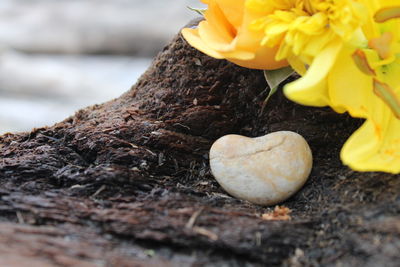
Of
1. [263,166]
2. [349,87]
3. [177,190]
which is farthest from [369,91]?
[177,190]

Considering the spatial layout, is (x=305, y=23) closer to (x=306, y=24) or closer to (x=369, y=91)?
(x=306, y=24)

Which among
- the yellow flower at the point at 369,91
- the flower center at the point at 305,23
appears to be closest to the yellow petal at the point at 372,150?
the yellow flower at the point at 369,91

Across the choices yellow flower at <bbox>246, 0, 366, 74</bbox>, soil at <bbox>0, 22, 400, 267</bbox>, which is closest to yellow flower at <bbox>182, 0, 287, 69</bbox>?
yellow flower at <bbox>246, 0, 366, 74</bbox>

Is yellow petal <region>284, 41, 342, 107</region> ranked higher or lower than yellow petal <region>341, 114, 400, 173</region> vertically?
higher

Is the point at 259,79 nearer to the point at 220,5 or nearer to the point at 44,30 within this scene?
the point at 220,5

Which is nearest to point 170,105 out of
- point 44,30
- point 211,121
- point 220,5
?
point 211,121

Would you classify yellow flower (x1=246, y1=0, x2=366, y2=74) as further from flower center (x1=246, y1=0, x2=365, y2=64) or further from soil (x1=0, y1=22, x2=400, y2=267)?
soil (x1=0, y1=22, x2=400, y2=267)

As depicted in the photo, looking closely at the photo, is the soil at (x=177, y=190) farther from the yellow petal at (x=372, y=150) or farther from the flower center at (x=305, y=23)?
the flower center at (x=305, y=23)

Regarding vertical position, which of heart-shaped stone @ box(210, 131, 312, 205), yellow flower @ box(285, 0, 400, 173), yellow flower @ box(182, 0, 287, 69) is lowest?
heart-shaped stone @ box(210, 131, 312, 205)
